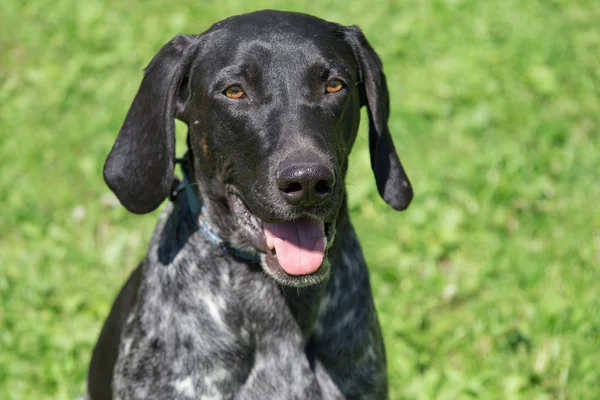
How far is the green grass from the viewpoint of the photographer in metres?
5.84

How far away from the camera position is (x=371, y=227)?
6.90 m

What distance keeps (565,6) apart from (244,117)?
21.8ft

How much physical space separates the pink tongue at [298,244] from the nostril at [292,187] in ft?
0.96

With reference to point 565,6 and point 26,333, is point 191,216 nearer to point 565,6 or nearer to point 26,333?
point 26,333

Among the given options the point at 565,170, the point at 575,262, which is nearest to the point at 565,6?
the point at 565,170

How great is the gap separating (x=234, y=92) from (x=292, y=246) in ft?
2.29

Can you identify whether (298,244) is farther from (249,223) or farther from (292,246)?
(249,223)

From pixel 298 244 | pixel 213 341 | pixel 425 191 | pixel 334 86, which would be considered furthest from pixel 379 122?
pixel 425 191

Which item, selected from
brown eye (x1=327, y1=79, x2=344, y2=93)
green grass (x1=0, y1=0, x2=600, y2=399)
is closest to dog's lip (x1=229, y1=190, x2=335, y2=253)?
brown eye (x1=327, y1=79, x2=344, y2=93)

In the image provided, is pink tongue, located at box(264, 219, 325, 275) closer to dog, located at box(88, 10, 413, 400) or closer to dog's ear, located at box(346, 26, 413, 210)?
dog, located at box(88, 10, 413, 400)

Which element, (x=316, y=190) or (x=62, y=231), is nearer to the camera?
(x=316, y=190)

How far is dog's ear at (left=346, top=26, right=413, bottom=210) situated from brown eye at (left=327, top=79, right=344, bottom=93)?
33 cm

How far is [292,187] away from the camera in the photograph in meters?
3.67

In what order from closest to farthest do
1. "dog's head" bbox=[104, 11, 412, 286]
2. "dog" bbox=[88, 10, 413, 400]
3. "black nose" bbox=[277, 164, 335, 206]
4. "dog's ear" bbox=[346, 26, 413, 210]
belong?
"black nose" bbox=[277, 164, 335, 206] → "dog's head" bbox=[104, 11, 412, 286] → "dog" bbox=[88, 10, 413, 400] → "dog's ear" bbox=[346, 26, 413, 210]
